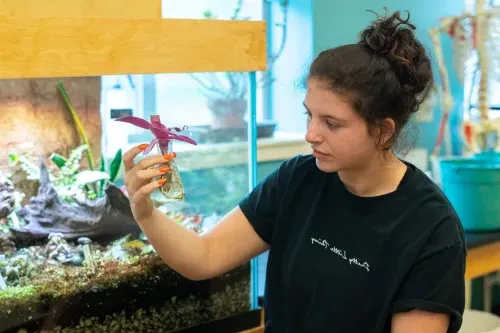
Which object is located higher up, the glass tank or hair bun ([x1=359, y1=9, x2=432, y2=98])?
hair bun ([x1=359, y1=9, x2=432, y2=98])

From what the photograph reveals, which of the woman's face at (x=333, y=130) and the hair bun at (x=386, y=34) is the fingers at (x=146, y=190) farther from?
the hair bun at (x=386, y=34)

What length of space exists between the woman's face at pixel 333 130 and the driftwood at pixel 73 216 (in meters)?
0.50

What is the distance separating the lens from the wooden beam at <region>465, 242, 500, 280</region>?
7.25 feet

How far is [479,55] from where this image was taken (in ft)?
8.33

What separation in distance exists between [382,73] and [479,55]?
4.47 feet

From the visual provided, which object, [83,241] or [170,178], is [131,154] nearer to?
[170,178]

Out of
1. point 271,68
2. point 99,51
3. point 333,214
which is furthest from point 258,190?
point 271,68

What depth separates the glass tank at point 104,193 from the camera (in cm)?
149

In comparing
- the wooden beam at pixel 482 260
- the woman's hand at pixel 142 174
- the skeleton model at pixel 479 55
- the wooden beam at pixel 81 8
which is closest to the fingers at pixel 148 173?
the woman's hand at pixel 142 174

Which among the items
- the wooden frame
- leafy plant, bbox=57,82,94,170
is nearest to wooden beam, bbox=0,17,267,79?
the wooden frame

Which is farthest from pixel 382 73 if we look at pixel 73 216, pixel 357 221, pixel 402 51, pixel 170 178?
pixel 73 216

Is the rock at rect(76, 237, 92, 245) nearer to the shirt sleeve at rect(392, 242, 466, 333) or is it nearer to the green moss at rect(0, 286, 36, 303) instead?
the green moss at rect(0, 286, 36, 303)

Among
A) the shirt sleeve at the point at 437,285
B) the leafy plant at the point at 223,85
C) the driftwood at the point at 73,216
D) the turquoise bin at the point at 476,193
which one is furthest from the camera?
the turquoise bin at the point at 476,193

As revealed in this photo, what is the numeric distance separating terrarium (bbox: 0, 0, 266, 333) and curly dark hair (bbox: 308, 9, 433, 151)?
1.05ft
